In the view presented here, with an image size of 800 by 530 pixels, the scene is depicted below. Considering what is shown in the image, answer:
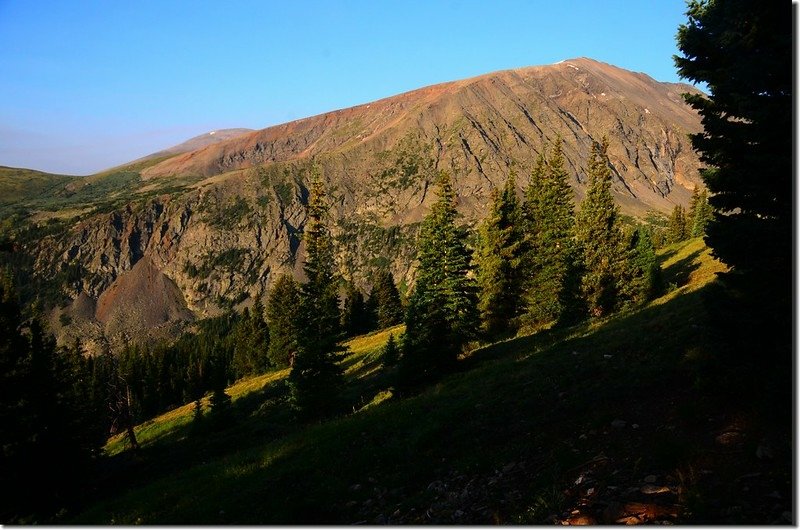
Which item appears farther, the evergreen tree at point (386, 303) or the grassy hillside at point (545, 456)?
the evergreen tree at point (386, 303)

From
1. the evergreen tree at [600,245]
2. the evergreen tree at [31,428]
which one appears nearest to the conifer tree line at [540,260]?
the evergreen tree at [600,245]

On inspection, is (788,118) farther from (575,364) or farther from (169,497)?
(169,497)

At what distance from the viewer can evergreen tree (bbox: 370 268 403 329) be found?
9825 cm

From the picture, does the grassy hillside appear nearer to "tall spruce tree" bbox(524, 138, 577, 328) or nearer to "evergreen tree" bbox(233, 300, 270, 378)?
"tall spruce tree" bbox(524, 138, 577, 328)

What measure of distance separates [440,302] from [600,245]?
18897 millimetres

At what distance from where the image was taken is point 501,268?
4134 centimetres

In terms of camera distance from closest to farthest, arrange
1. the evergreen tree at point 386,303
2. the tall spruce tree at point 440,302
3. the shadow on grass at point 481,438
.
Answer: the shadow on grass at point 481,438, the tall spruce tree at point 440,302, the evergreen tree at point 386,303

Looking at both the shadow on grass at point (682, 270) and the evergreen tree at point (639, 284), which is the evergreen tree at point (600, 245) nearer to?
the evergreen tree at point (639, 284)

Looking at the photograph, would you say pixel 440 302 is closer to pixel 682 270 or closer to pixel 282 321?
pixel 682 270

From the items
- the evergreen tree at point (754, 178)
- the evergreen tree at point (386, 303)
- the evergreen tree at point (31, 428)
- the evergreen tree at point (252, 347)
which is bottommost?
the evergreen tree at point (252, 347)

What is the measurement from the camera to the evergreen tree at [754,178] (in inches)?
356

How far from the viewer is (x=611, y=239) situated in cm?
4028

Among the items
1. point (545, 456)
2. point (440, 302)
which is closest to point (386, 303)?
point (440, 302)

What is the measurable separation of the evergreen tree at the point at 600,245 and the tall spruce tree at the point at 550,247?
5.47ft
